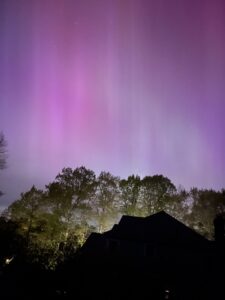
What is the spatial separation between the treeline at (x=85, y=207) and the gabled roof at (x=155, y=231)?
8042 mm

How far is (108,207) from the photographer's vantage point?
4788cm

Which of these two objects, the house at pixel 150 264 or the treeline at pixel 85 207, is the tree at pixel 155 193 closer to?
the treeline at pixel 85 207

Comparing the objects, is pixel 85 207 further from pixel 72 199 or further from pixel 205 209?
pixel 205 209

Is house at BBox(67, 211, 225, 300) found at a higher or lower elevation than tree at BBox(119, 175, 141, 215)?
lower

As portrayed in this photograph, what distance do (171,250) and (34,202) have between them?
961 inches

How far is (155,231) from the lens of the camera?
3064 centimetres

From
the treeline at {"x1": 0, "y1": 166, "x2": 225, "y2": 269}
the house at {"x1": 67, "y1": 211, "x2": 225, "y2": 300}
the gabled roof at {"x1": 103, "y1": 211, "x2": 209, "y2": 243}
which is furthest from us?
the treeline at {"x1": 0, "y1": 166, "x2": 225, "y2": 269}

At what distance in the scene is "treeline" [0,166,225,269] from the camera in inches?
1594

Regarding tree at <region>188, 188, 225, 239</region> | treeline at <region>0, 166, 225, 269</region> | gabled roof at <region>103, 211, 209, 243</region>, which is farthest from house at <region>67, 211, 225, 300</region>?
tree at <region>188, 188, 225, 239</region>

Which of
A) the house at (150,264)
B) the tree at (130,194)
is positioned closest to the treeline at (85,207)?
the tree at (130,194)

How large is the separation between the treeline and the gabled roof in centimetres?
804

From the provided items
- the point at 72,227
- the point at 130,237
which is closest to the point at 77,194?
the point at 72,227

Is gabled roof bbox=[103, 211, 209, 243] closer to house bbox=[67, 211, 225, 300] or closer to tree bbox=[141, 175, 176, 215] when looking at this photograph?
house bbox=[67, 211, 225, 300]

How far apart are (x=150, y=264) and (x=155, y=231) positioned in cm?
359
